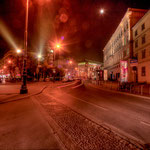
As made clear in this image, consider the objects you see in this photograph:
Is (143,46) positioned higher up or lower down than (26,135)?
higher up

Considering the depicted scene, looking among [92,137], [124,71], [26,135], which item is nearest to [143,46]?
[124,71]

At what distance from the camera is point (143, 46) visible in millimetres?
21719

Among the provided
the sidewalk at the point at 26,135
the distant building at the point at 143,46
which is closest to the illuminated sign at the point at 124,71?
the distant building at the point at 143,46

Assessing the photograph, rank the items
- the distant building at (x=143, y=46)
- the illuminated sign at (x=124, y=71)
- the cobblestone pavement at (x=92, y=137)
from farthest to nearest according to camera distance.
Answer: the distant building at (x=143, y=46) → the illuminated sign at (x=124, y=71) → the cobblestone pavement at (x=92, y=137)

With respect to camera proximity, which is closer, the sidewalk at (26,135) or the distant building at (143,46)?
the sidewalk at (26,135)

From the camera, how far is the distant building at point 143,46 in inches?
793

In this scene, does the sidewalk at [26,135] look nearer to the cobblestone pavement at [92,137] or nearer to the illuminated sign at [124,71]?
the cobblestone pavement at [92,137]

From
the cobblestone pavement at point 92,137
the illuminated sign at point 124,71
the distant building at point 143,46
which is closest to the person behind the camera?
the cobblestone pavement at point 92,137

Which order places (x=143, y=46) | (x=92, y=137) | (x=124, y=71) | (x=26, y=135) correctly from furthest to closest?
(x=143, y=46) < (x=124, y=71) < (x=26, y=135) < (x=92, y=137)

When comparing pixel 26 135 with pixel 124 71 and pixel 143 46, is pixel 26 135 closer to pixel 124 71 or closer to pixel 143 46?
pixel 124 71

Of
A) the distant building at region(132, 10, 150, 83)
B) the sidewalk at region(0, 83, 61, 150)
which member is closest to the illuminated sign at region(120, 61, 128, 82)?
the distant building at region(132, 10, 150, 83)

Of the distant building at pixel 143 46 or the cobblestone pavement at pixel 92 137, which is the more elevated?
the distant building at pixel 143 46

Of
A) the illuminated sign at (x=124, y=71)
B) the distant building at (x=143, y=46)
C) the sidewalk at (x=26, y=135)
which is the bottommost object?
the sidewalk at (x=26, y=135)

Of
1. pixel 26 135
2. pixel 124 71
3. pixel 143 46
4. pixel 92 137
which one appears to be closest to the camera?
pixel 92 137
